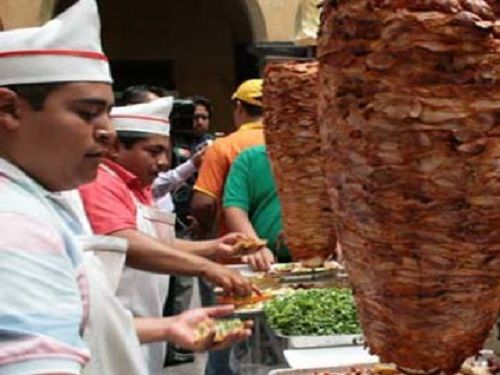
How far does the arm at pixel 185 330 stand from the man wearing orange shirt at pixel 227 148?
183 centimetres

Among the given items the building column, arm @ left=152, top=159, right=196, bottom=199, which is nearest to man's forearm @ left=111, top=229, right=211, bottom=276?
arm @ left=152, top=159, right=196, bottom=199

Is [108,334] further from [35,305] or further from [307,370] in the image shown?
[35,305]

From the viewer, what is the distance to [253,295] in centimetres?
283

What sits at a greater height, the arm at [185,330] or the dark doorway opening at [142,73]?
the arm at [185,330]

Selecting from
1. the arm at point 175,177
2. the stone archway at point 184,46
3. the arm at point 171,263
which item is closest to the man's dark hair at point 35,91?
the arm at point 171,263

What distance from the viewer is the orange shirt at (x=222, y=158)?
387 cm

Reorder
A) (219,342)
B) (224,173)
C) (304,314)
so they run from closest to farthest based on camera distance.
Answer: (219,342) → (304,314) → (224,173)

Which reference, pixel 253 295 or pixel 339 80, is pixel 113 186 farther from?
pixel 339 80

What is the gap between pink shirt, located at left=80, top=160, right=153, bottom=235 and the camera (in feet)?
8.93

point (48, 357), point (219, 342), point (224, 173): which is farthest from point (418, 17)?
point (224, 173)

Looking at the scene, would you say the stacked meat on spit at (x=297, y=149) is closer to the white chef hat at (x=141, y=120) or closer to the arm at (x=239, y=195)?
the white chef hat at (x=141, y=120)

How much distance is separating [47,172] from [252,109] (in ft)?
8.46

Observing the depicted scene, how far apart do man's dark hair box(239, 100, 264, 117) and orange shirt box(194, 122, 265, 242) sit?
4cm

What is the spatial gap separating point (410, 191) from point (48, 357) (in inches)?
22.5
